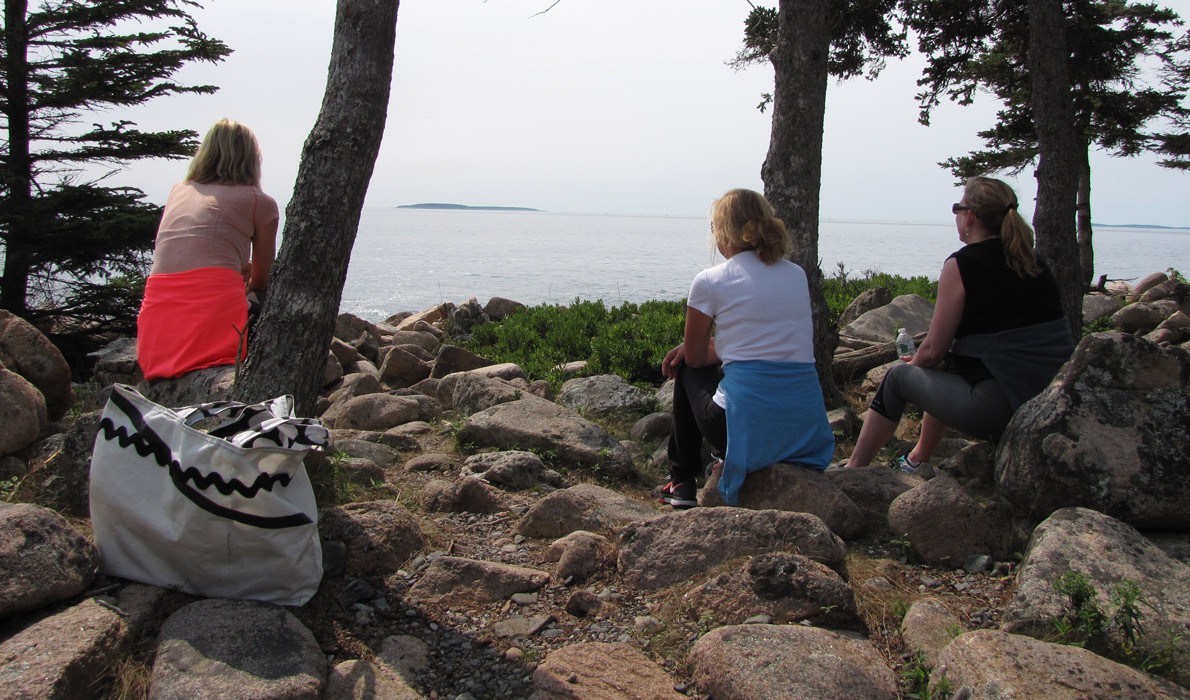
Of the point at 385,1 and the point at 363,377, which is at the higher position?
the point at 385,1

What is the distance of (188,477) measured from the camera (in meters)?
3.21

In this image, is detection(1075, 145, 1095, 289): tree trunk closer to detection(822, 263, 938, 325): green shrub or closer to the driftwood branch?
detection(822, 263, 938, 325): green shrub

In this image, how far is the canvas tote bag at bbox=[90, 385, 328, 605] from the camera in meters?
3.21

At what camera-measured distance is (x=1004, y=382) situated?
457cm

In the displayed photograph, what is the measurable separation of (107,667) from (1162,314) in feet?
40.5

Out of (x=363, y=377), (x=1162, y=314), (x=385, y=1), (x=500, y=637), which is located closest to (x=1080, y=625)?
(x=500, y=637)

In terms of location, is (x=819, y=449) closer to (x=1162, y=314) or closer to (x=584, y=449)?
(x=584, y=449)

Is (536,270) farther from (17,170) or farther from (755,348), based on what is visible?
(755,348)

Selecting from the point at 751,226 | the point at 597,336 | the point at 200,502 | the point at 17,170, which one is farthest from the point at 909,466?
the point at 17,170

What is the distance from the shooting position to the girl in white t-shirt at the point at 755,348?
457cm

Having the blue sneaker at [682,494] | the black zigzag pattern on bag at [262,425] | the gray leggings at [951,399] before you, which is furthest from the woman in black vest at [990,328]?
the black zigzag pattern on bag at [262,425]

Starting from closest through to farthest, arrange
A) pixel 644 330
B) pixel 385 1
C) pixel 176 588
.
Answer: pixel 176 588
pixel 385 1
pixel 644 330

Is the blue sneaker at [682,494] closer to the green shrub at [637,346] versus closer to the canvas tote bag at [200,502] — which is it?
the canvas tote bag at [200,502]

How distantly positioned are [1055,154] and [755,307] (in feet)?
19.6
